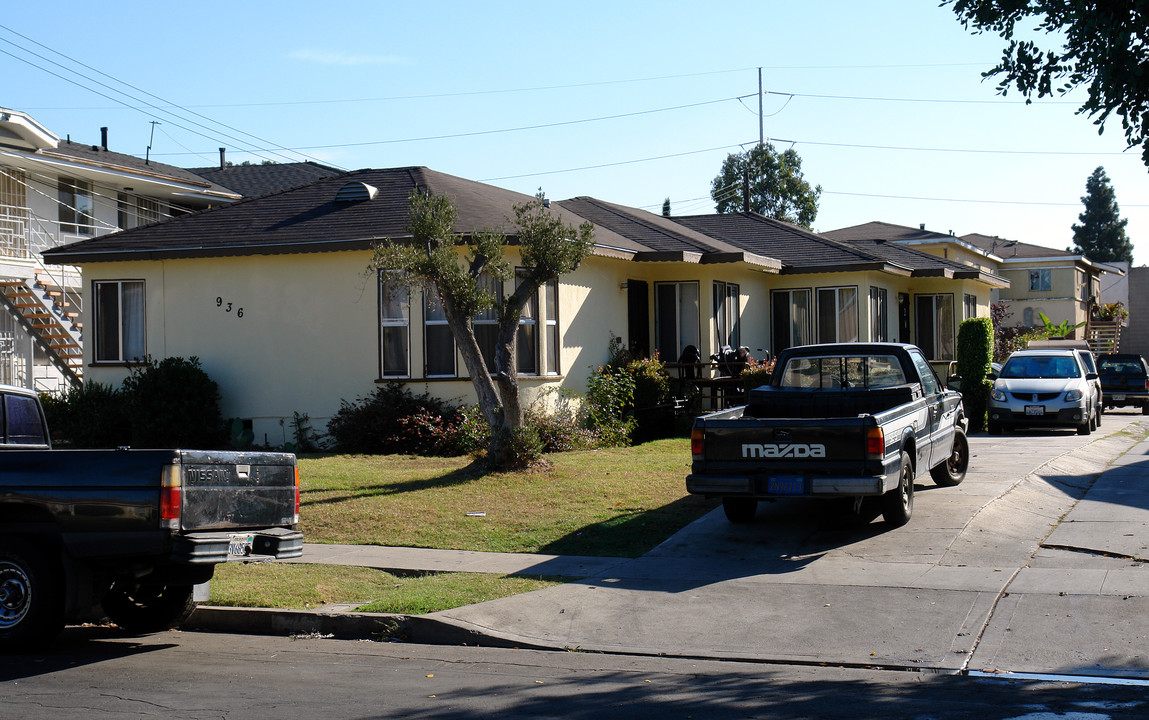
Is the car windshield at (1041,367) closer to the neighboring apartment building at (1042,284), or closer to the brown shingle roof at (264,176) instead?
the brown shingle roof at (264,176)

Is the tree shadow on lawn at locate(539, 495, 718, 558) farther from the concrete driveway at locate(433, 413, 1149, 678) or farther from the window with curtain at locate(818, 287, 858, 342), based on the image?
the window with curtain at locate(818, 287, 858, 342)

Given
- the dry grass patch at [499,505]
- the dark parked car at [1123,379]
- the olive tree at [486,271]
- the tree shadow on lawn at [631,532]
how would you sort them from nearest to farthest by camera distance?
the tree shadow on lawn at [631,532] < the dry grass patch at [499,505] < the olive tree at [486,271] < the dark parked car at [1123,379]

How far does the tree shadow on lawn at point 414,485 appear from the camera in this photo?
44.3 ft

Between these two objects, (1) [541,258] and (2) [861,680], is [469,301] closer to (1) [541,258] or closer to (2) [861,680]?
(1) [541,258]

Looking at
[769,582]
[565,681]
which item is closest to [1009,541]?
[769,582]

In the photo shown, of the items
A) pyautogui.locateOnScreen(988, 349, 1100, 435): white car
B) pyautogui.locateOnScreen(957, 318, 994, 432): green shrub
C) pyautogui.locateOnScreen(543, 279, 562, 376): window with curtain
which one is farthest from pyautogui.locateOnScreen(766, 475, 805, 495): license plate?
pyautogui.locateOnScreen(957, 318, 994, 432): green shrub

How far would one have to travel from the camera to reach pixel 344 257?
18.8 metres

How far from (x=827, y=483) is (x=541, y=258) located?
19.8 feet

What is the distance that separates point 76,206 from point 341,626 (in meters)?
26.4

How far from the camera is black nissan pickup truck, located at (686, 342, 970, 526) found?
10.2 meters

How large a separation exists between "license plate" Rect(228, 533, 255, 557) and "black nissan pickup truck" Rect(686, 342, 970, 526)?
4.53 meters

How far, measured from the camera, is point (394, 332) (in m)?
18.8

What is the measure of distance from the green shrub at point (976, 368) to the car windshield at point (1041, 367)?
79cm

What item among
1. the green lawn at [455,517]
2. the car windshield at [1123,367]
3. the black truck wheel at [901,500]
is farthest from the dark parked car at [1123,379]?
the black truck wheel at [901,500]
